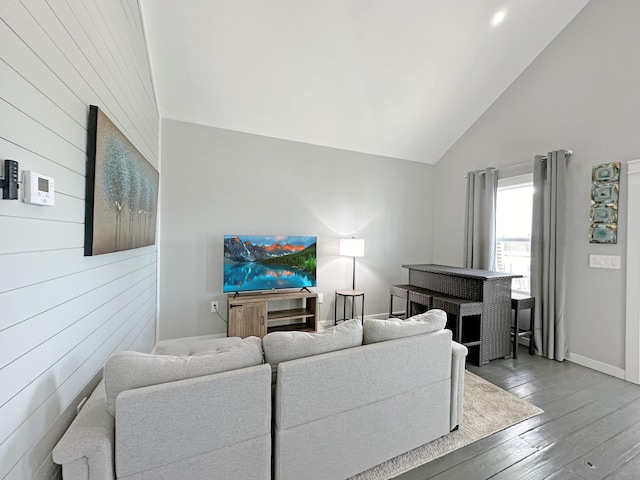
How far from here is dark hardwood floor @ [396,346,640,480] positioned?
1575 mm

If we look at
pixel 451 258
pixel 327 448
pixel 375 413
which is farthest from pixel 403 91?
pixel 327 448

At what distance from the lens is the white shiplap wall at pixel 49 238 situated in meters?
0.84

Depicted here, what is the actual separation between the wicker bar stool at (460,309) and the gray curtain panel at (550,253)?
2.66ft

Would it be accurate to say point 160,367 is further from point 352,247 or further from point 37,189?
point 352,247

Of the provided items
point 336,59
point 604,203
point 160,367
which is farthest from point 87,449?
point 604,203

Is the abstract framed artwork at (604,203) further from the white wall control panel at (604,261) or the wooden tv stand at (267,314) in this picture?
the wooden tv stand at (267,314)

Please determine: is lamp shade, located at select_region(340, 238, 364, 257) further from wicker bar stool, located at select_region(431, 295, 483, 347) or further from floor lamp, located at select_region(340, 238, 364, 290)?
wicker bar stool, located at select_region(431, 295, 483, 347)

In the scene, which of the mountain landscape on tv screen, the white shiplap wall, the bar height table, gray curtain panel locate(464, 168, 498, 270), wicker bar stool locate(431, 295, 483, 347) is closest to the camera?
the white shiplap wall

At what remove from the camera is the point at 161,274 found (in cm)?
320

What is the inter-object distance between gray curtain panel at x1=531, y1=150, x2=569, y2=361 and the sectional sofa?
204cm

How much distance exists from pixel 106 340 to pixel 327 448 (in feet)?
4.57

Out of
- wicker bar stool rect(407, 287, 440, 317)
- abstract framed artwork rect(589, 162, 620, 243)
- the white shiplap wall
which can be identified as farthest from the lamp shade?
the white shiplap wall

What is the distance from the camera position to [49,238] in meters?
1.05

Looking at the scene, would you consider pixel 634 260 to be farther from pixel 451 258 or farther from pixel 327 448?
pixel 327 448
